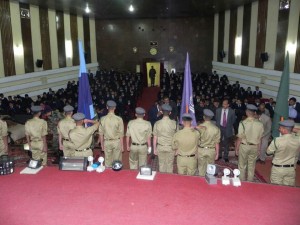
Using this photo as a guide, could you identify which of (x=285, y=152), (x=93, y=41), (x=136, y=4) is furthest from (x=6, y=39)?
(x=285, y=152)

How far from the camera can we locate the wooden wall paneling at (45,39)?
49.5 ft

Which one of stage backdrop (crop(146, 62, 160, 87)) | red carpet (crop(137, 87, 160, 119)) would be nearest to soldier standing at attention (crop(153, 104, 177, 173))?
red carpet (crop(137, 87, 160, 119))

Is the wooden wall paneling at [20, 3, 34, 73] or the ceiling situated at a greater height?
the ceiling

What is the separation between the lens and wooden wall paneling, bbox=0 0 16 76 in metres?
12.6

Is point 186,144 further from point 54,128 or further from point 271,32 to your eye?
point 271,32

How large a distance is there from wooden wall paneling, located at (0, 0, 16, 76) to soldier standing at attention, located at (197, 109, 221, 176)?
1080 centimetres

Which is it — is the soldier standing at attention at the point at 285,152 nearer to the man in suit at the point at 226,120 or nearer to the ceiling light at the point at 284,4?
the man in suit at the point at 226,120

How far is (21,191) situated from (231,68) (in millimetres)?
14521

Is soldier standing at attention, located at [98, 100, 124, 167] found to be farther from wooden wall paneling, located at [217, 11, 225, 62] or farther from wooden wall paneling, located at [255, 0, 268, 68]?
wooden wall paneling, located at [217, 11, 225, 62]

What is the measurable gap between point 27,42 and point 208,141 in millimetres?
12035

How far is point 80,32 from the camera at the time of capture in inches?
728

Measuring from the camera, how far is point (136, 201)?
3432mm

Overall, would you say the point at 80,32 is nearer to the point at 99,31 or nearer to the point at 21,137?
the point at 99,31

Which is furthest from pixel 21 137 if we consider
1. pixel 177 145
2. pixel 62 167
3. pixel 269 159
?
pixel 269 159
